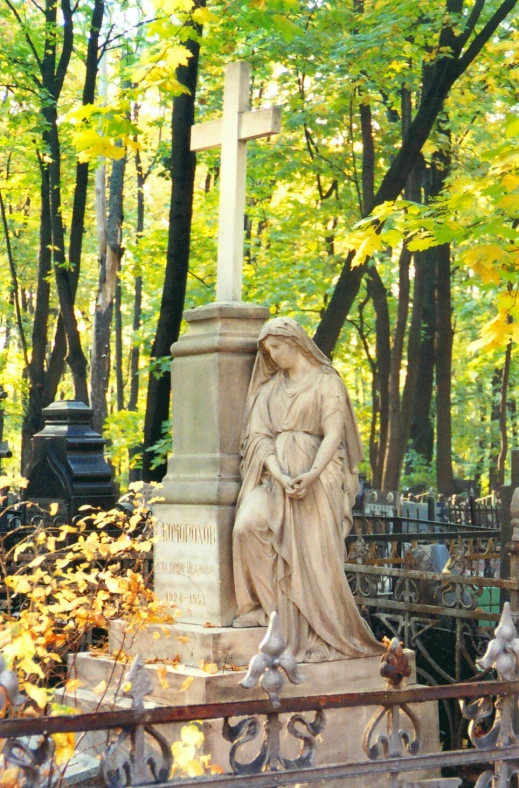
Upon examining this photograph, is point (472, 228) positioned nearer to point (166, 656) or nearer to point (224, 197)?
point (224, 197)

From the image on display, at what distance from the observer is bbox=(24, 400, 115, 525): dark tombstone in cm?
1203

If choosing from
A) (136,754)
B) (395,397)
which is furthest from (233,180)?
(395,397)

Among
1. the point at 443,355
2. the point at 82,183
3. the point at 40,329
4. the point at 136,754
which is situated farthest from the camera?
the point at 443,355

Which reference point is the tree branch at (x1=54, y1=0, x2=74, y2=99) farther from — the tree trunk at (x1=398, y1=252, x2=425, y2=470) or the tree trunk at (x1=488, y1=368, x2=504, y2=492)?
the tree trunk at (x1=488, y1=368, x2=504, y2=492)

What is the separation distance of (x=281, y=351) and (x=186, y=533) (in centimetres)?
126

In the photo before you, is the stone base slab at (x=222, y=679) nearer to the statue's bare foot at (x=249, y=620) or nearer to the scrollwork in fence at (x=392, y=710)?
the statue's bare foot at (x=249, y=620)

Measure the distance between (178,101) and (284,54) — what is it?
301cm

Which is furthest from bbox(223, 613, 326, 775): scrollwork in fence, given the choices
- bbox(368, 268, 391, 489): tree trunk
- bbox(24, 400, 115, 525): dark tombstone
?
bbox(368, 268, 391, 489): tree trunk

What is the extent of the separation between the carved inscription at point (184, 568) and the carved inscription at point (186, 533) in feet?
0.44

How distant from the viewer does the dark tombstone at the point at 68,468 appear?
12.0 metres

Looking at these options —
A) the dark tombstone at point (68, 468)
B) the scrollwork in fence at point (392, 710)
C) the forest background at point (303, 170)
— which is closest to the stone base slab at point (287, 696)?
the scrollwork in fence at point (392, 710)

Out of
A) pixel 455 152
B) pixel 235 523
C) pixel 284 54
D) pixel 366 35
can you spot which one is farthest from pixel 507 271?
pixel 455 152

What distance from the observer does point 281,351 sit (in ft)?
23.0

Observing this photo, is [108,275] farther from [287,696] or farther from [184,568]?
[287,696]
